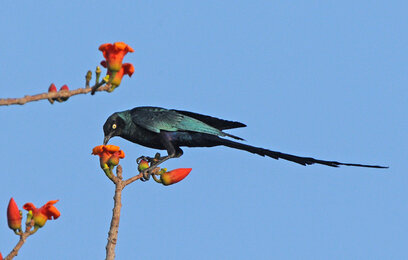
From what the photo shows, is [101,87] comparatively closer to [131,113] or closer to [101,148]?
[101,148]

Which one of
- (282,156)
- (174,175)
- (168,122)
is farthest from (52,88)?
(168,122)

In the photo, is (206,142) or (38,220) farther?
(206,142)

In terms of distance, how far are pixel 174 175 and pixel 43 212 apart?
1477 millimetres

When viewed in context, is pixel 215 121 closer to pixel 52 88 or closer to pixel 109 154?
pixel 109 154

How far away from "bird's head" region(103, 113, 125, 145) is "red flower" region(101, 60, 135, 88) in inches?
81.1

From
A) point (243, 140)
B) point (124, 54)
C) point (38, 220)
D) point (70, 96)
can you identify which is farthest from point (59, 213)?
point (243, 140)

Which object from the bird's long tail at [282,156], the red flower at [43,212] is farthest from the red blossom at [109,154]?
the bird's long tail at [282,156]

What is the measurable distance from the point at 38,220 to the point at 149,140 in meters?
2.90

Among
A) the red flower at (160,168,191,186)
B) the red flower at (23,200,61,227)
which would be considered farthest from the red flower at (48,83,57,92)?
the red flower at (160,168,191,186)

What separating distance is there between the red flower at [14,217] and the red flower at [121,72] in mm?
1153

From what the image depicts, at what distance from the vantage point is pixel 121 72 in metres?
4.94

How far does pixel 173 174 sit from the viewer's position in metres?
5.53

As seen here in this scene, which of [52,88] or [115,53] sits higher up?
[115,53]

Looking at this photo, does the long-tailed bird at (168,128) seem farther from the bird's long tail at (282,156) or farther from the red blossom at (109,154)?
the red blossom at (109,154)
